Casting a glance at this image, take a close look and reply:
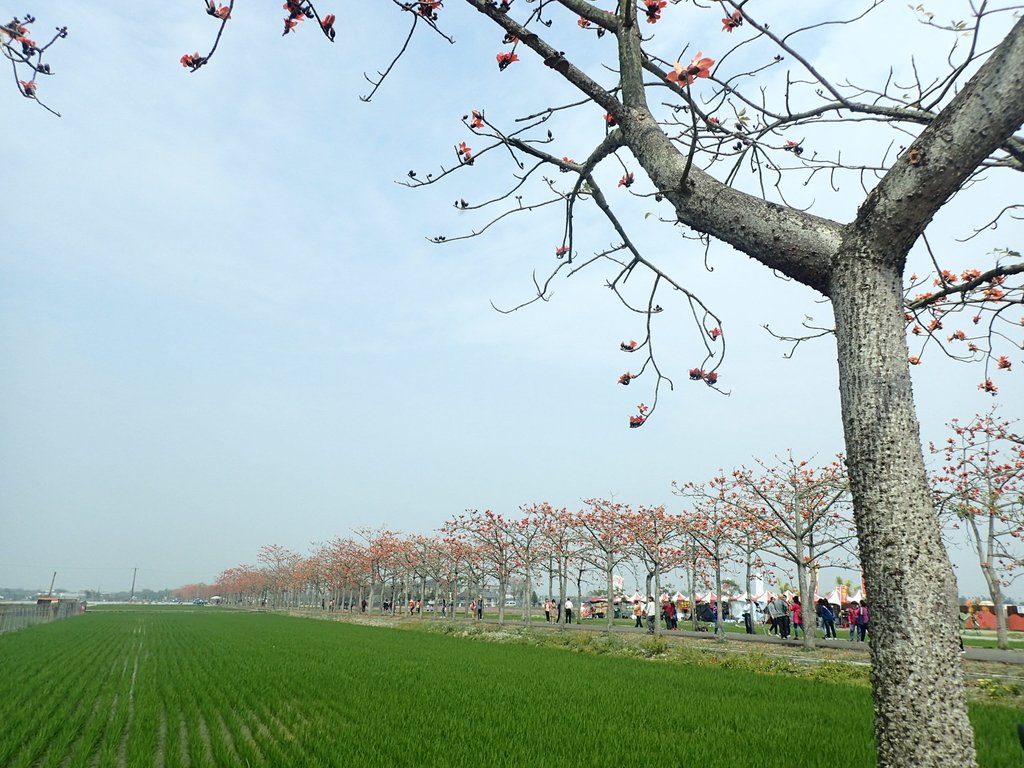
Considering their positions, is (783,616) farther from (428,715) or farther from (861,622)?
(428,715)

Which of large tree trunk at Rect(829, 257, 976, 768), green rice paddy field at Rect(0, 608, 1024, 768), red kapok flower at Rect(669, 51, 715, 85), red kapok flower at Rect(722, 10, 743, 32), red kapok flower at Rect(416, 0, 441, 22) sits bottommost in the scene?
green rice paddy field at Rect(0, 608, 1024, 768)

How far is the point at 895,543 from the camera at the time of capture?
2.36 metres

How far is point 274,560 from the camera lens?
90.1 metres

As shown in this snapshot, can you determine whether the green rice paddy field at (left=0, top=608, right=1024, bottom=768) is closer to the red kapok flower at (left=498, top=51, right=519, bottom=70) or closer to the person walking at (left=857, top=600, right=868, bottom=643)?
the red kapok flower at (left=498, top=51, right=519, bottom=70)

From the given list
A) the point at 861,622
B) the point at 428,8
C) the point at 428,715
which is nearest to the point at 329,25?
the point at 428,8

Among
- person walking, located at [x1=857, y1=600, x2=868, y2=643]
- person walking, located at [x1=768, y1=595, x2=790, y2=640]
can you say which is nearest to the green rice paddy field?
person walking, located at [x1=768, y1=595, x2=790, y2=640]

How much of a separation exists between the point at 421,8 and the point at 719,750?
295 inches

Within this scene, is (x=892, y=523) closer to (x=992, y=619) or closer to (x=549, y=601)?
(x=549, y=601)

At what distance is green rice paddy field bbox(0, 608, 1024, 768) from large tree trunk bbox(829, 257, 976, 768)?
15.8 ft

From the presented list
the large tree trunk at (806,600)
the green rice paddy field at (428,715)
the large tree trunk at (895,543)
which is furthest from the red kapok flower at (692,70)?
the large tree trunk at (806,600)

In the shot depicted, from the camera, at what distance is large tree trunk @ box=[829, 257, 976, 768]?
7.37ft

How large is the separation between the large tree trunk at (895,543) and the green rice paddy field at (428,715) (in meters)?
4.83

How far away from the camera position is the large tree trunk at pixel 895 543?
225 cm

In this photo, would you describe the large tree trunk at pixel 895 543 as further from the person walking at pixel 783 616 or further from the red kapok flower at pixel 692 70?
the person walking at pixel 783 616
